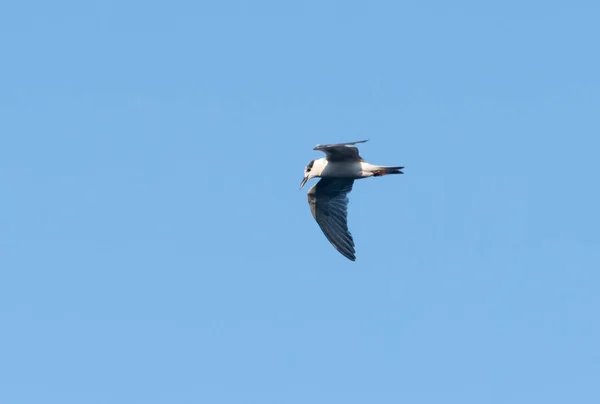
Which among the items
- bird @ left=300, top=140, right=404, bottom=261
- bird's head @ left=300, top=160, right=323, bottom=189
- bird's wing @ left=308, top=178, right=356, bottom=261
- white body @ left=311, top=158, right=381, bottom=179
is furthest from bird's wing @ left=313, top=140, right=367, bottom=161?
bird's wing @ left=308, top=178, right=356, bottom=261

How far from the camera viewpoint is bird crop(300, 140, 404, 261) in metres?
32.3

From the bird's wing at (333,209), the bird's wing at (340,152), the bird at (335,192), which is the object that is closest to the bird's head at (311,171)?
the bird at (335,192)

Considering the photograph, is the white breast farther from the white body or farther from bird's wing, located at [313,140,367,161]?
bird's wing, located at [313,140,367,161]

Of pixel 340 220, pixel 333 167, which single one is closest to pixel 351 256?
pixel 340 220

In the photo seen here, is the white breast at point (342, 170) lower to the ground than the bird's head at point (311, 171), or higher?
lower

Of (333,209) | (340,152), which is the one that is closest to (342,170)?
(340,152)

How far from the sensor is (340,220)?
34.8 m

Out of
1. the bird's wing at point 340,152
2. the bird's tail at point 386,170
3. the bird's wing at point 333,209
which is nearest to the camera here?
the bird's wing at point 340,152

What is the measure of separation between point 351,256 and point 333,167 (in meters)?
3.45

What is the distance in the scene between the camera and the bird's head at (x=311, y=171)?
32.7m

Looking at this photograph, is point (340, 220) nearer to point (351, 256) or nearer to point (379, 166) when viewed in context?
point (351, 256)

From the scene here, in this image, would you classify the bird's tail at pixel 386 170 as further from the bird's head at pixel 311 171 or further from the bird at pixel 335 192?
the bird's head at pixel 311 171

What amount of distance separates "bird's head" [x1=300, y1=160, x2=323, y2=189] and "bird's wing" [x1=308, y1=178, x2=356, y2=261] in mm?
1365

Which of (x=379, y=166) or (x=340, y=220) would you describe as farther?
(x=340, y=220)
